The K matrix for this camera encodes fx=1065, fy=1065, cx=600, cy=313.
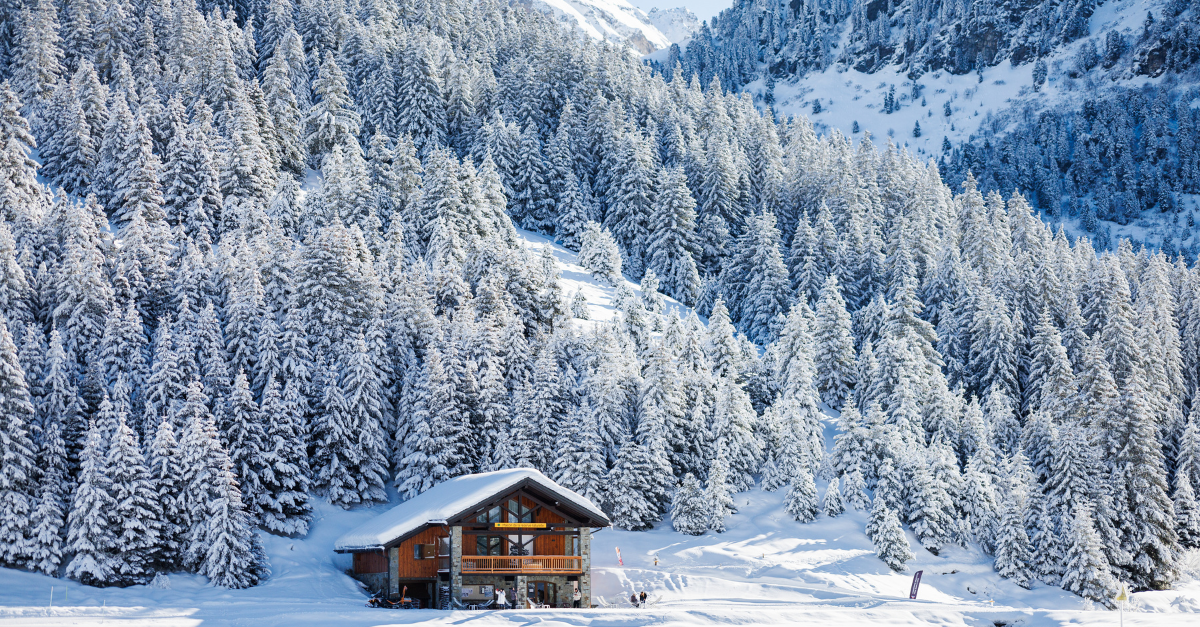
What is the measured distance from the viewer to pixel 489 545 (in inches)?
1656

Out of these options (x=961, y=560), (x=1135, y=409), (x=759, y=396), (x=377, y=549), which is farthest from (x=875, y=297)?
(x=377, y=549)

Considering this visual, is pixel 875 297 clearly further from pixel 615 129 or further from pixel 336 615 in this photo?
pixel 336 615

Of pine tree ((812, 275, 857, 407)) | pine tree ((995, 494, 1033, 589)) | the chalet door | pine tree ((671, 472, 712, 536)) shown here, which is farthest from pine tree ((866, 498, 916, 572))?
pine tree ((812, 275, 857, 407))

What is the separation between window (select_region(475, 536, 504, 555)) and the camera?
41.9m

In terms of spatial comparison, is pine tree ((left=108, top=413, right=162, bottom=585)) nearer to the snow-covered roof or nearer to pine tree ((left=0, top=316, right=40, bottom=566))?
pine tree ((left=0, top=316, right=40, bottom=566))

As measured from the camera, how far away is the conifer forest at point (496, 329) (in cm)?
4725

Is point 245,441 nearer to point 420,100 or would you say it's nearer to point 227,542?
point 227,542

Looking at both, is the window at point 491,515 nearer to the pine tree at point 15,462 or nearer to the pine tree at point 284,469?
the pine tree at point 284,469

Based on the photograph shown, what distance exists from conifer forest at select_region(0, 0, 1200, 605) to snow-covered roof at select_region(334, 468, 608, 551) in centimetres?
448

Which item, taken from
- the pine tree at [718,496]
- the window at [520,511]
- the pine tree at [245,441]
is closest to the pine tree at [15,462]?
the pine tree at [245,441]

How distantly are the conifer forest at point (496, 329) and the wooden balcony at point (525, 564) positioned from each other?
8739mm

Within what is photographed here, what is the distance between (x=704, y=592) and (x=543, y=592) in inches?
260

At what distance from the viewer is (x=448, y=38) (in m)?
123

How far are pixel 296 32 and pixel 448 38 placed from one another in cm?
2213
